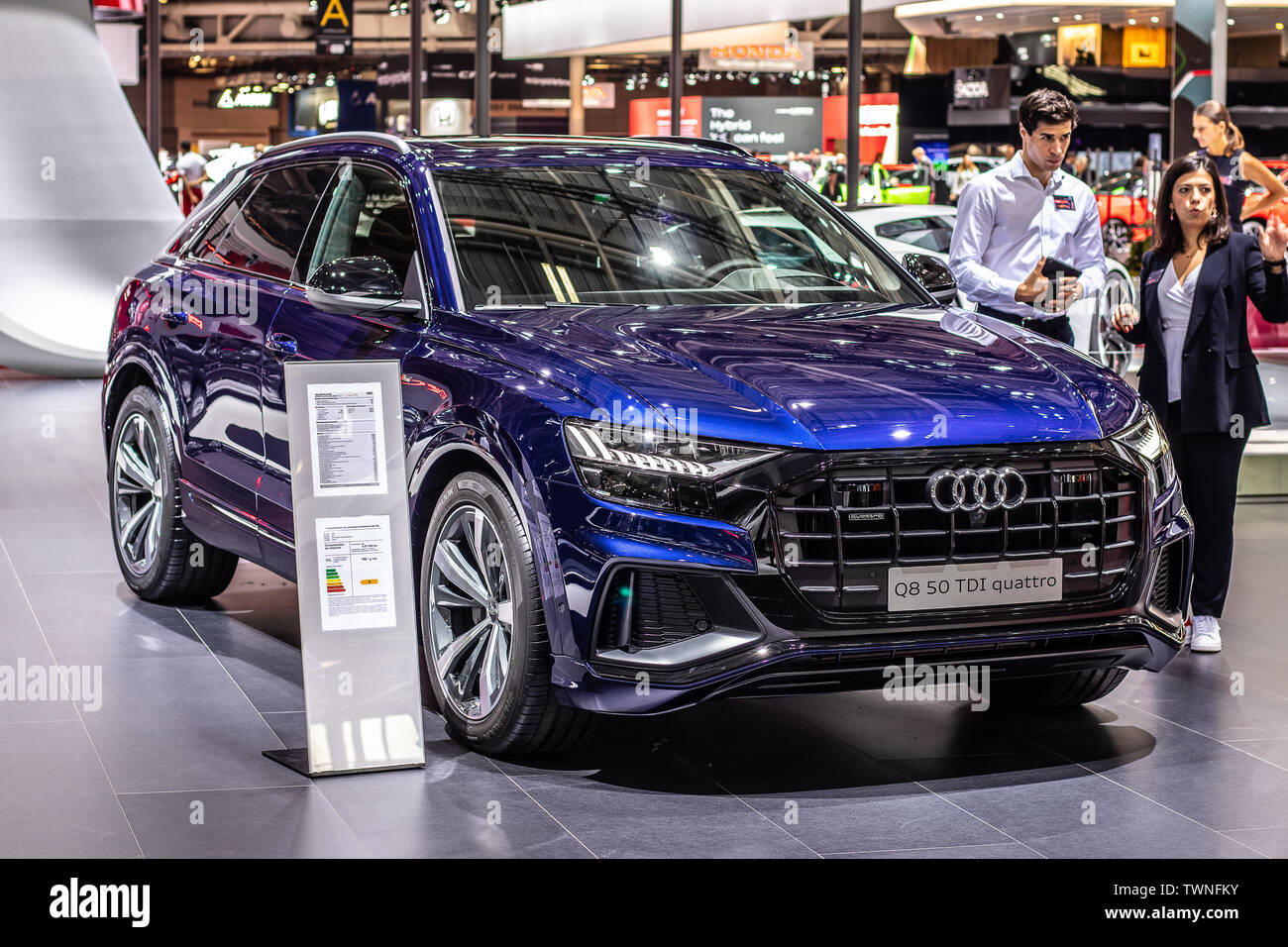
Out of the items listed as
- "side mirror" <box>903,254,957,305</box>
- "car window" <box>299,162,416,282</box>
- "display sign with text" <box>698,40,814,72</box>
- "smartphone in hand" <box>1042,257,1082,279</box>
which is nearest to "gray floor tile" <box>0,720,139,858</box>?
"car window" <box>299,162,416,282</box>

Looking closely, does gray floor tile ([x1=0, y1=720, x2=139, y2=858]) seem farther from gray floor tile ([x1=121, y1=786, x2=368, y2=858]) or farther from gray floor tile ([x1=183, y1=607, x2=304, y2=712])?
gray floor tile ([x1=183, y1=607, x2=304, y2=712])

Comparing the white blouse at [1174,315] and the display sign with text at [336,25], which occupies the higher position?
the display sign with text at [336,25]

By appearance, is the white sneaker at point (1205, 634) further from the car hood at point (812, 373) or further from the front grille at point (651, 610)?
the front grille at point (651, 610)

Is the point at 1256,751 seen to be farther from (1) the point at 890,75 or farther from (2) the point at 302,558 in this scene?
(1) the point at 890,75

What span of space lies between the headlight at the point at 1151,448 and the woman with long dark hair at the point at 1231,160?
222 inches

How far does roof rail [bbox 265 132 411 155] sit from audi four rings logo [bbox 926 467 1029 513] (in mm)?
2270

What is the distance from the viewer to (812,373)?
16.4 feet

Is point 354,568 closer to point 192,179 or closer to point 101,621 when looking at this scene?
point 101,621

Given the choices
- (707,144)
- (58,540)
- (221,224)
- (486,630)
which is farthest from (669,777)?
(58,540)

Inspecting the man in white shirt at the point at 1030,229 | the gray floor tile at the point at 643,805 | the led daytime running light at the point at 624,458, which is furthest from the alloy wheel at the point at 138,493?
the man in white shirt at the point at 1030,229

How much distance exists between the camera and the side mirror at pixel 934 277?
629 cm

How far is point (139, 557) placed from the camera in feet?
24.8

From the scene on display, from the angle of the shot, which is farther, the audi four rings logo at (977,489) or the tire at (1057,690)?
the tire at (1057,690)
